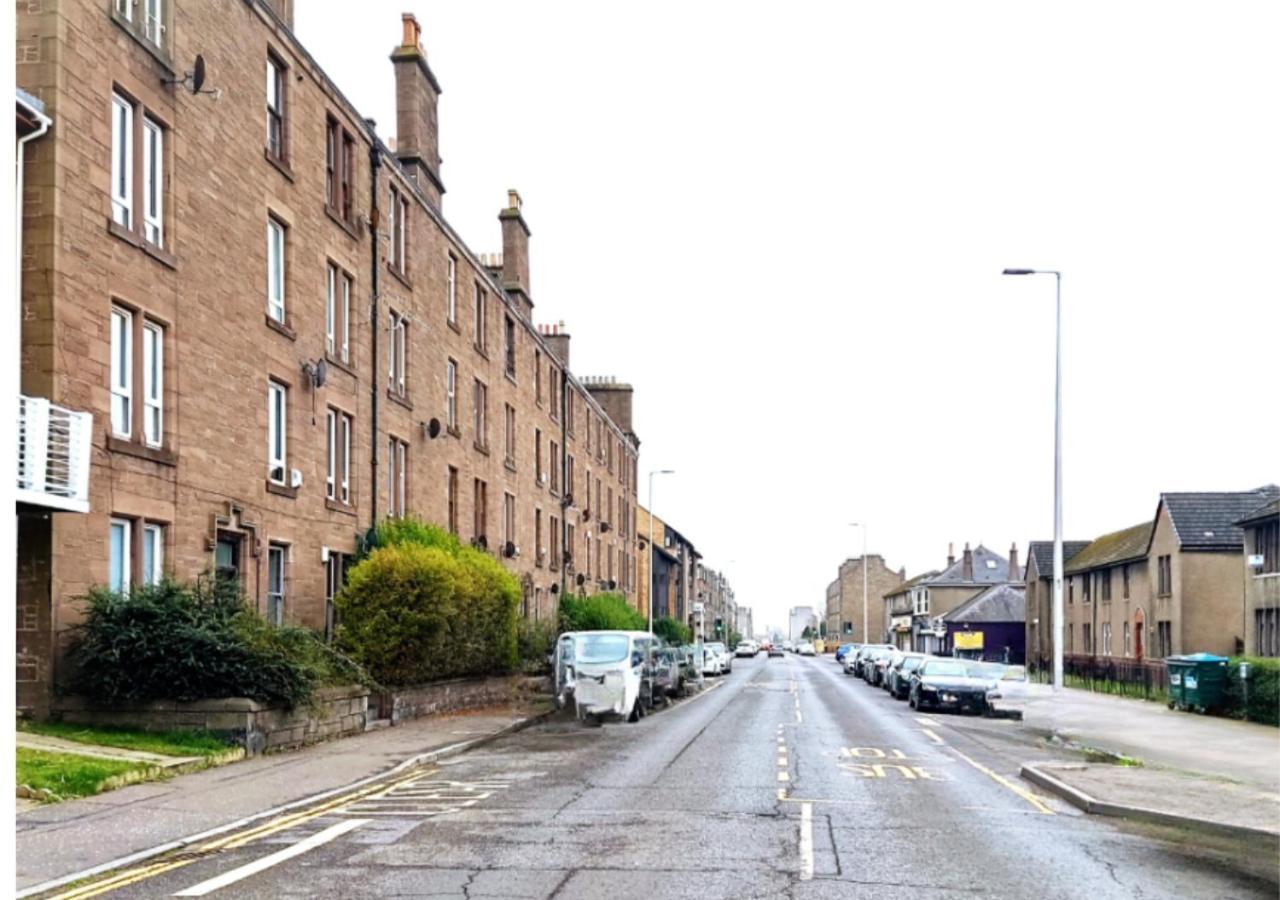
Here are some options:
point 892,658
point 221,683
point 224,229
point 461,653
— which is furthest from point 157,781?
point 892,658

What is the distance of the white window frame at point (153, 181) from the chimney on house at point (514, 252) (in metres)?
25.7

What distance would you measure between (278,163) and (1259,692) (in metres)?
23.5

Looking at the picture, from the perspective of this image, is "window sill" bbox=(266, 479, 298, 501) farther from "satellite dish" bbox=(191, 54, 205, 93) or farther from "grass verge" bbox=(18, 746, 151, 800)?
"grass verge" bbox=(18, 746, 151, 800)

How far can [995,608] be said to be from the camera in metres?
85.8

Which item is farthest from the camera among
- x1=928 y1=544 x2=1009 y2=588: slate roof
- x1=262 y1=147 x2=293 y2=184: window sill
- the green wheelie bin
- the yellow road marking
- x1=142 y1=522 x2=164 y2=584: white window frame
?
x1=928 y1=544 x2=1009 y2=588: slate roof

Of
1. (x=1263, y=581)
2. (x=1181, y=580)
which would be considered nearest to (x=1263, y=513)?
(x=1263, y=581)

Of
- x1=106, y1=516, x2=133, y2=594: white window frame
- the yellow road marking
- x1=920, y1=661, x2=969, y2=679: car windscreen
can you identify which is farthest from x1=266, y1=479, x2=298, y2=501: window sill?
x1=920, y1=661, x2=969, y2=679: car windscreen

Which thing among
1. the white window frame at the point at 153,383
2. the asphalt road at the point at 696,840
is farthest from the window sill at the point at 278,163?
the asphalt road at the point at 696,840

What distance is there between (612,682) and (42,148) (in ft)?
50.2

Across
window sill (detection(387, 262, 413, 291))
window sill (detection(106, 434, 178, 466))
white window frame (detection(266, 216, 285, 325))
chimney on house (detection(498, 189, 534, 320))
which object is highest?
Result: chimney on house (detection(498, 189, 534, 320))

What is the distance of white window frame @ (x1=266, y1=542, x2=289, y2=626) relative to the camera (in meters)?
23.5

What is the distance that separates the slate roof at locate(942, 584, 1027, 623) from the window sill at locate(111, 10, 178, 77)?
7315 centimetres

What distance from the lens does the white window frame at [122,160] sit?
18594 mm

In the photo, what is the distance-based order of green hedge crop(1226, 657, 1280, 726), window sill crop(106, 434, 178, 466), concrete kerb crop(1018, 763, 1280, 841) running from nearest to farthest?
concrete kerb crop(1018, 763, 1280, 841) < window sill crop(106, 434, 178, 466) < green hedge crop(1226, 657, 1280, 726)
